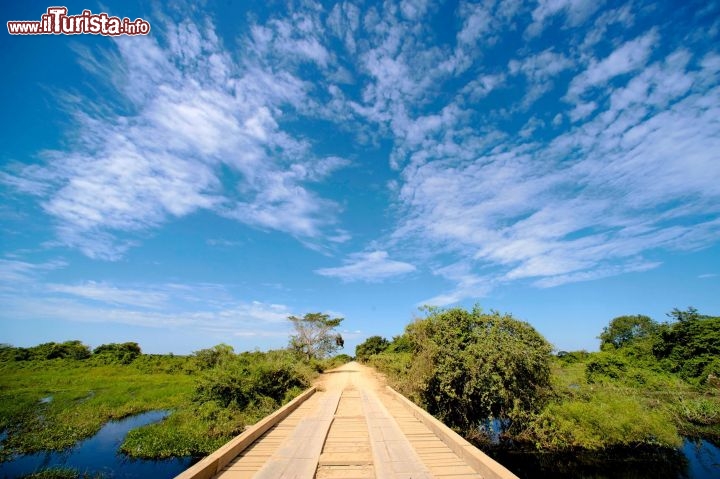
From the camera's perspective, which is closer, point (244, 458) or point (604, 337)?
point (244, 458)

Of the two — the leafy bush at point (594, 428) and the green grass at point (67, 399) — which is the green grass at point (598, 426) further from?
the green grass at point (67, 399)

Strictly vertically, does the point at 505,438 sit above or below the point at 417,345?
below

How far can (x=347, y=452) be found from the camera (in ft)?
18.8

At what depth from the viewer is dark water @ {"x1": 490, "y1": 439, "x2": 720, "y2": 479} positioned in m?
8.94

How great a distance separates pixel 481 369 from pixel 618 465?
15.1 feet

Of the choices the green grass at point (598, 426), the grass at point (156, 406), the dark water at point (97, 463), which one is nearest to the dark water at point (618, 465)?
the green grass at point (598, 426)

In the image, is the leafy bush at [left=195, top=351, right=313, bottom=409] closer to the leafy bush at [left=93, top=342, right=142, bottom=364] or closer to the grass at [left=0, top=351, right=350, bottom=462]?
the grass at [left=0, top=351, right=350, bottom=462]

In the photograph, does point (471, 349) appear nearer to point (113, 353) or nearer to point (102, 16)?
point (102, 16)

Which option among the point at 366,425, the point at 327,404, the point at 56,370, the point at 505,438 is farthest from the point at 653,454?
the point at 56,370

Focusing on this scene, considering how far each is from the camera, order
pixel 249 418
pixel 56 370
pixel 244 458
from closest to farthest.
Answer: pixel 244 458, pixel 249 418, pixel 56 370

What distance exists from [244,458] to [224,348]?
13.6 metres

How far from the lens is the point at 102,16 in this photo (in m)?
9.17

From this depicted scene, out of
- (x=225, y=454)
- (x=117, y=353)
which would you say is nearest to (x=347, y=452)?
(x=225, y=454)

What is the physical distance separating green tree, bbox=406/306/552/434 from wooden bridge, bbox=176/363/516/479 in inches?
97.9
